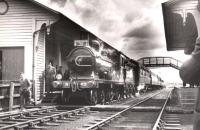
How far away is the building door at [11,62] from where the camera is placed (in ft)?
47.4

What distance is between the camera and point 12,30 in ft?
48.3

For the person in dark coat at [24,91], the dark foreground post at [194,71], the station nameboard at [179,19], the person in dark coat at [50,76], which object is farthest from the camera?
the person in dark coat at [50,76]

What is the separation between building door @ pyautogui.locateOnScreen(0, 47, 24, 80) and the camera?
1445cm

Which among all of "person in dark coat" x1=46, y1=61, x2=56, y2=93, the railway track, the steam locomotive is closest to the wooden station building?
"person in dark coat" x1=46, y1=61, x2=56, y2=93

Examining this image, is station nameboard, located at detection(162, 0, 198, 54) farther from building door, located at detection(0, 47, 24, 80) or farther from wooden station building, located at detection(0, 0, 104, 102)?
building door, located at detection(0, 47, 24, 80)

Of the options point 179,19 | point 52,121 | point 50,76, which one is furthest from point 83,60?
point 179,19

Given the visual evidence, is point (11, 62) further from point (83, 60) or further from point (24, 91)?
point (83, 60)

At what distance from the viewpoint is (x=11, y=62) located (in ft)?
47.9

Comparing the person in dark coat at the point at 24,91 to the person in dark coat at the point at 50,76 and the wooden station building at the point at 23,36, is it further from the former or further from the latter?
the person in dark coat at the point at 50,76

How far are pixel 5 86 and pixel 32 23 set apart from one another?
3.95 meters

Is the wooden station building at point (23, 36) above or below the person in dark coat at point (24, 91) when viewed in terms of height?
above

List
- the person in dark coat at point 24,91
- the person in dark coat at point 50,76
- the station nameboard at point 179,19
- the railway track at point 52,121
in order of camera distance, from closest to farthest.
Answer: the station nameboard at point 179,19
the railway track at point 52,121
the person in dark coat at point 24,91
the person in dark coat at point 50,76

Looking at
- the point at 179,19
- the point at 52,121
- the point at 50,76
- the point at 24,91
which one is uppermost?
the point at 179,19

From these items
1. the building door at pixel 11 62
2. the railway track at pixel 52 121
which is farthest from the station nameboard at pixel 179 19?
the building door at pixel 11 62
